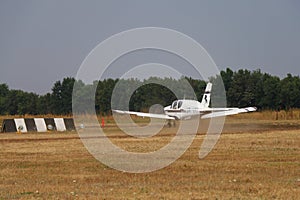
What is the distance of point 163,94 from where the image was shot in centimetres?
9056

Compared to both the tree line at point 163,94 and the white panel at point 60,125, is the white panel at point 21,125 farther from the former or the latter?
the tree line at point 163,94

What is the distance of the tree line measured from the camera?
90750mm

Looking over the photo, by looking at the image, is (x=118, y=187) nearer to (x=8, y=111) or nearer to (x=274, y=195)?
(x=274, y=195)

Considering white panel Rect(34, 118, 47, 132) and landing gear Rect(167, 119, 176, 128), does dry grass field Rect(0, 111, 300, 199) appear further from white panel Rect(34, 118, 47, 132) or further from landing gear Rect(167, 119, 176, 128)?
landing gear Rect(167, 119, 176, 128)

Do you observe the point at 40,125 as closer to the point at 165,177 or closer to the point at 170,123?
the point at 170,123

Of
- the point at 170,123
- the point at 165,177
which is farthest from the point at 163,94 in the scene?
the point at 165,177

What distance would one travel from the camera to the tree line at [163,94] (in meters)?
90.8

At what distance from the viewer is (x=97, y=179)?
1614cm

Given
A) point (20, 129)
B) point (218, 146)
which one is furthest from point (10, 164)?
point (20, 129)

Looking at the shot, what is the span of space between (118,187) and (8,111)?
397 feet

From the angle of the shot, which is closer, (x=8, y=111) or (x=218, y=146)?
(x=218, y=146)

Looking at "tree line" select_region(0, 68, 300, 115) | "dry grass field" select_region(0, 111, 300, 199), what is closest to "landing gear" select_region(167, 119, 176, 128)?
"tree line" select_region(0, 68, 300, 115)

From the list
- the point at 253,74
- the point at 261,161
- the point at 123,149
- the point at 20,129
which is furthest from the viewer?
the point at 253,74

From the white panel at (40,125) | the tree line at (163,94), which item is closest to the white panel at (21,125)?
the white panel at (40,125)
